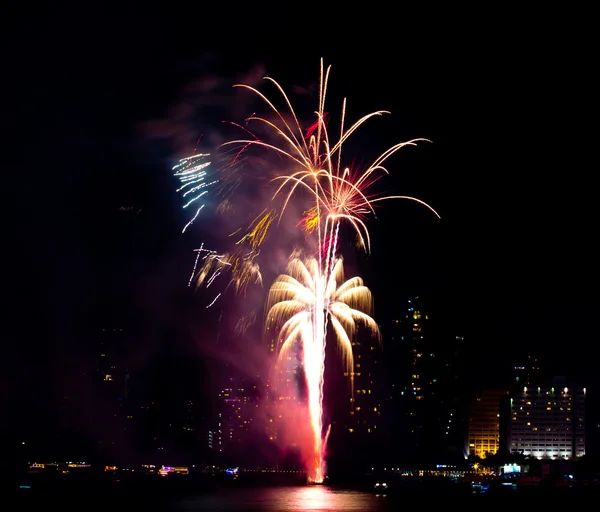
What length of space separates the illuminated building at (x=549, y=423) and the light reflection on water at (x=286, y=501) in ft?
211

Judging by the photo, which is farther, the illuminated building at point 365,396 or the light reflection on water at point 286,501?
the illuminated building at point 365,396

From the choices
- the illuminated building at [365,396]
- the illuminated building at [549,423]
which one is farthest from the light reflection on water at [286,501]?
the illuminated building at [549,423]

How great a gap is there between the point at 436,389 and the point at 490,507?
2403 inches

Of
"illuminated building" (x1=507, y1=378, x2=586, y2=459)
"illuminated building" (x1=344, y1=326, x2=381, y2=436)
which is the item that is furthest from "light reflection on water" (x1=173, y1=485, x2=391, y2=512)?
"illuminated building" (x1=507, y1=378, x2=586, y2=459)

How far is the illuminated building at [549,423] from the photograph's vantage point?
515ft

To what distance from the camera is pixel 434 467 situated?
138125mm

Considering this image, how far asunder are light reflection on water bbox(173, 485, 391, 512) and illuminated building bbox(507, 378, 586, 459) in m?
64.3

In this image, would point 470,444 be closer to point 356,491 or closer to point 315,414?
point 356,491

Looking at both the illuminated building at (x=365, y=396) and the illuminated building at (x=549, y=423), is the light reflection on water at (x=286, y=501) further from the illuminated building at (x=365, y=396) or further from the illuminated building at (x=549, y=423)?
the illuminated building at (x=549, y=423)

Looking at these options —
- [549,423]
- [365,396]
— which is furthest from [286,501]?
[549,423]

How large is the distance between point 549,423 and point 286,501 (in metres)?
87.3

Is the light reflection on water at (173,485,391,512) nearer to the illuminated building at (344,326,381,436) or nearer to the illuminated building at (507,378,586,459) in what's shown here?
the illuminated building at (344,326,381,436)

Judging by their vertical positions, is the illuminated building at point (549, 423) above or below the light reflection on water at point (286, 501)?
above

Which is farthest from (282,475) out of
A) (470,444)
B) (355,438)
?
(470,444)
